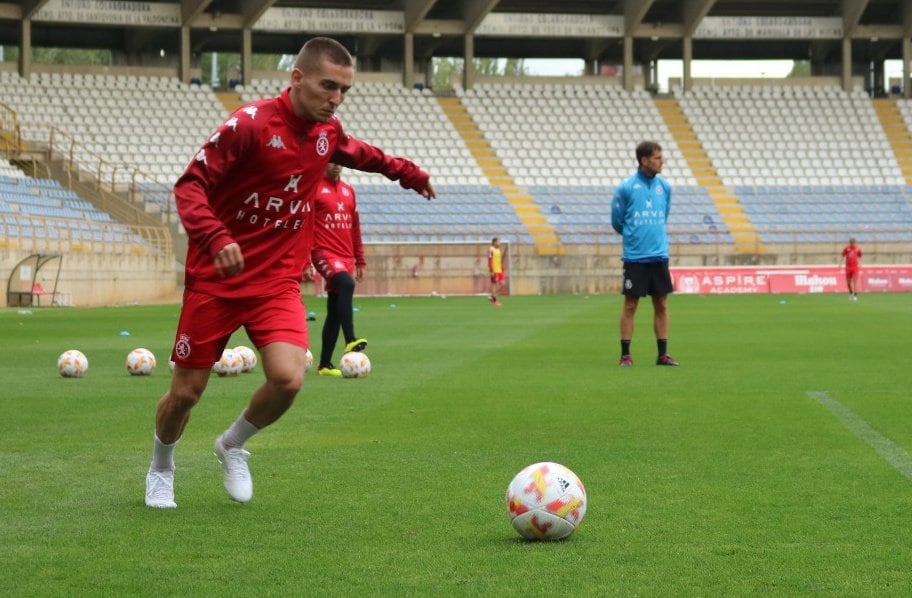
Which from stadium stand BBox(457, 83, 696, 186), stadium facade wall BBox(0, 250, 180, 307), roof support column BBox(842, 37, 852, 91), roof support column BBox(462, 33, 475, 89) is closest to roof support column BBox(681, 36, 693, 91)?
stadium stand BBox(457, 83, 696, 186)

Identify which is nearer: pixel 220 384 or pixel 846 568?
pixel 846 568

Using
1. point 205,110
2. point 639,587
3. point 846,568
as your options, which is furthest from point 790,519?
point 205,110

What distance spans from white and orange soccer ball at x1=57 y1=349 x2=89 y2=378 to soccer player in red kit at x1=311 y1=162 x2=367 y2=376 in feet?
7.22

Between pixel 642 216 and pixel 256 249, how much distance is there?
26.7 ft

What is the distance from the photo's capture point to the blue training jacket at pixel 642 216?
13555 millimetres

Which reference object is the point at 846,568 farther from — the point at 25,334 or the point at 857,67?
the point at 857,67

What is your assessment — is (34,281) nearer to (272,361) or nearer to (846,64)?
(272,361)

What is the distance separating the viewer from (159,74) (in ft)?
164

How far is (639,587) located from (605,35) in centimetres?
5005

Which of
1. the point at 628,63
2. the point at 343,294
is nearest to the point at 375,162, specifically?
the point at 343,294

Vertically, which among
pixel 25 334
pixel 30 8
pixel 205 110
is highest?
pixel 30 8

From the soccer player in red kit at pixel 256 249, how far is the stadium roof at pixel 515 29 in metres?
42.6

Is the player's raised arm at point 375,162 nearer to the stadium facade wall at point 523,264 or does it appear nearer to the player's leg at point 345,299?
the player's leg at point 345,299

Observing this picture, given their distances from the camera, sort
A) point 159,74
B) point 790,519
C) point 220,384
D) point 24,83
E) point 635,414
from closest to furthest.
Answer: point 790,519, point 635,414, point 220,384, point 24,83, point 159,74
